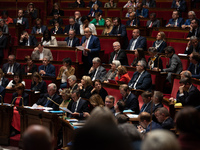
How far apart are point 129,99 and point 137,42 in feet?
6.46

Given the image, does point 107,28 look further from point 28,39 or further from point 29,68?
point 29,68

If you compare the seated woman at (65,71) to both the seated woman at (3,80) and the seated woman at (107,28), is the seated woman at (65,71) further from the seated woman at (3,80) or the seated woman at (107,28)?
the seated woman at (107,28)

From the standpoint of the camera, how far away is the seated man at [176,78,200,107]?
3.34 meters

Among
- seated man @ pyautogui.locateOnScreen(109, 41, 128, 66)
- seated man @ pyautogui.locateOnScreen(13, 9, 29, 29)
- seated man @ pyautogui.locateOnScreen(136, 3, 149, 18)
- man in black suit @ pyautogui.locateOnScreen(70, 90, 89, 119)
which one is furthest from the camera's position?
seated man @ pyautogui.locateOnScreen(13, 9, 29, 29)

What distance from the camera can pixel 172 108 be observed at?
3.44 metres

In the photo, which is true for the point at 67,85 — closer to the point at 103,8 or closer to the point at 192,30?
the point at 192,30

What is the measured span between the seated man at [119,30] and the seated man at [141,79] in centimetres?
163

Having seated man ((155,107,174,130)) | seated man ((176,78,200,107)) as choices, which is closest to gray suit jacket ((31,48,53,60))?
seated man ((176,78,200,107))

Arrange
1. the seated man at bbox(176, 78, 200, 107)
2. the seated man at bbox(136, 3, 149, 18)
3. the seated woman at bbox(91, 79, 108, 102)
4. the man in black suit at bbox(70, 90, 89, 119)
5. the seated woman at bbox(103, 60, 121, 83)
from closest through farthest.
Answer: the seated man at bbox(176, 78, 200, 107) < the man in black suit at bbox(70, 90, 89, 119) < the seated woman at bbox(91, 79, 108, 102) < the seated woman at bbox(103, 60, 121, 83) < the seated man at bbox(136, 3, 149, 18)

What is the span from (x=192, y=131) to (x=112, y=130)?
40 centimetres

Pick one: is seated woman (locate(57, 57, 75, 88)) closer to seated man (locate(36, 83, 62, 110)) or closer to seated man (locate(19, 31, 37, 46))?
seated man (locate(36, 83, 62, 110))

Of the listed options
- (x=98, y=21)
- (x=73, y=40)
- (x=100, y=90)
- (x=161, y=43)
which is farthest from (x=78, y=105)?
(x=98, y=21)

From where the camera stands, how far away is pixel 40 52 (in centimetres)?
579

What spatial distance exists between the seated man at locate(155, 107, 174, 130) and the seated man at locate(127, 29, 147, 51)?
8.65 feet
